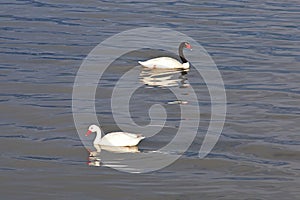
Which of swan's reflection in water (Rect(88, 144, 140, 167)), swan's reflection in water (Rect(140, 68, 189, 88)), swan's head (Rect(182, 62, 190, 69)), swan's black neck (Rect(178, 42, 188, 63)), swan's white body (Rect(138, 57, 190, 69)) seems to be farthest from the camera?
swan's black neck (Rect(178, 42, 188, 63))

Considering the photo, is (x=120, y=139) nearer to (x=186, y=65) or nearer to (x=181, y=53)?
(x=186, y=65)

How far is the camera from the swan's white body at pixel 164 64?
18734 millimetres

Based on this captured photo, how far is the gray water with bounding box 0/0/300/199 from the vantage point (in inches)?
445

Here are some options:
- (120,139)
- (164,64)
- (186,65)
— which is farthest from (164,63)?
(120,139)

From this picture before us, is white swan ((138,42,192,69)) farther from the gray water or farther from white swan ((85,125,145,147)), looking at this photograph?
white swan ((85,125,145,147))

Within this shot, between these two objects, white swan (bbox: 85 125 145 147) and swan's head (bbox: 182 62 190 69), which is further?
swan's head (bbox: 182 62 190 69)

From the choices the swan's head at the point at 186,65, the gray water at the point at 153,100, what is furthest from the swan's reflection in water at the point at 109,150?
the swan's head at the point at 186,65

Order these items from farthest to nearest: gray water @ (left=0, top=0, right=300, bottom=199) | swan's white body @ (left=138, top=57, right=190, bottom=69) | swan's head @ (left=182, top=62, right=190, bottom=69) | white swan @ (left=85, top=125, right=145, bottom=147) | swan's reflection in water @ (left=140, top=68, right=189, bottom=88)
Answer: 1. swan's head @ (left=182, top=62, right=190, bottom=69)
2. swan's white body @ (left=138, top=57, right=190, bottom=69)
3. swan's reflection in water @ (left=140, top=68, right=189, bottom=88)
4. white swan @ (left=85, top=125, right=145, bottom=147)
5. gray water @ (left=0, top=0, right=300, bottom=199)

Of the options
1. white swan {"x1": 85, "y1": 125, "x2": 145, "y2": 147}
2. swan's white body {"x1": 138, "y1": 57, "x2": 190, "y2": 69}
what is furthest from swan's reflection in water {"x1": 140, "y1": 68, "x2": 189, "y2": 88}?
white swan {"x1": 85, "y1": 125, "x2": 145, "y2": 147}

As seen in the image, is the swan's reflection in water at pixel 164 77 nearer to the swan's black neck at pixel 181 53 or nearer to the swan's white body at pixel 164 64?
the swan's white body at pixel 164 64

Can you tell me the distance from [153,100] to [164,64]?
3.20 metres

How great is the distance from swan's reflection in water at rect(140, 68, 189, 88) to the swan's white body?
0.27ft

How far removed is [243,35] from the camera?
22.1 meters

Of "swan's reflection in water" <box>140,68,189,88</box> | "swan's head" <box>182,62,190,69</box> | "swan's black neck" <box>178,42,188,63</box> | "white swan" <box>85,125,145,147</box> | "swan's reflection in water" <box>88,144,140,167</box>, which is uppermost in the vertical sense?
"swan's black neck" <box>178,42,188,63</box>
